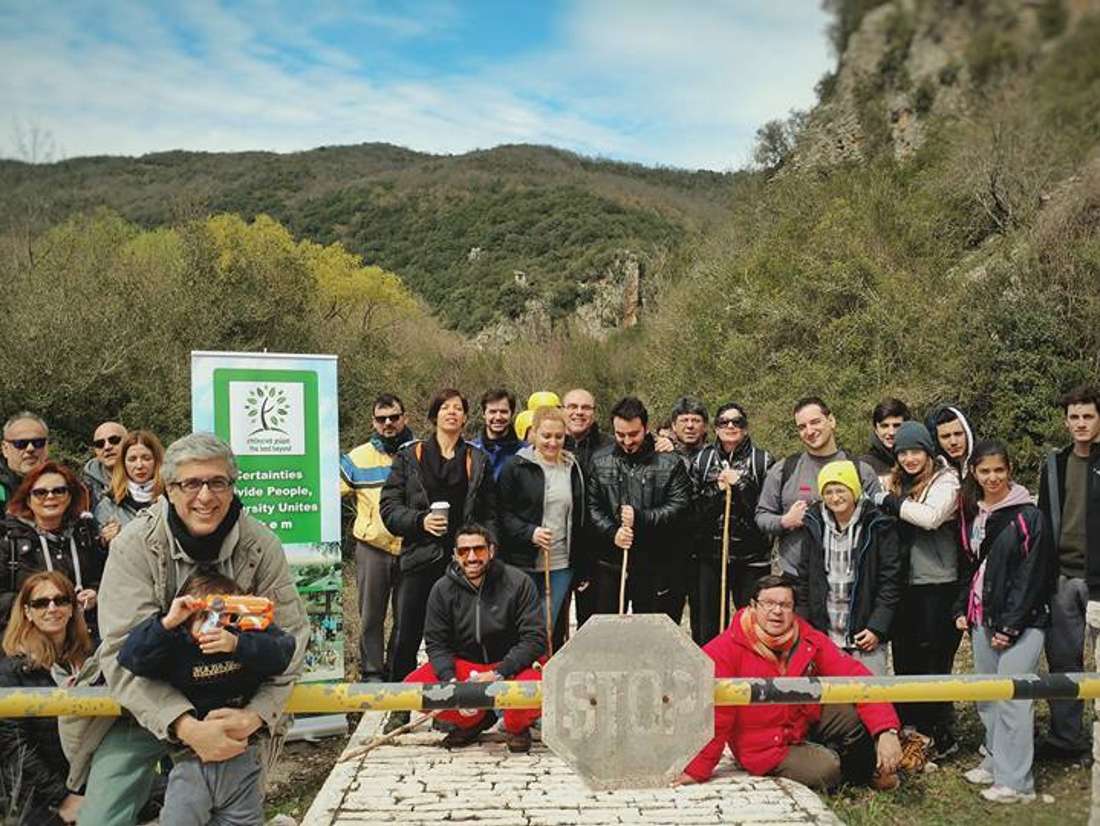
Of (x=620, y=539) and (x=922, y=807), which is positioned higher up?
(x=620, y=539)

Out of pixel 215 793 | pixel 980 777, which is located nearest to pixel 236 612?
pixel 215 793

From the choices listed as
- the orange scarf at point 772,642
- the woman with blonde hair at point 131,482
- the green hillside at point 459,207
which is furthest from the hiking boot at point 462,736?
the green hillside at point 459,207

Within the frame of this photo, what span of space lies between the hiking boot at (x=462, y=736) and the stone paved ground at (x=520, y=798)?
Result: 0.19 metres

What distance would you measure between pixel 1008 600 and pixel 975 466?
74cm

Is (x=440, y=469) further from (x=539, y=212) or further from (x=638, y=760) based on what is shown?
(x=539, y=212)

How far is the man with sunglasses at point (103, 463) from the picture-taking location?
229 inches

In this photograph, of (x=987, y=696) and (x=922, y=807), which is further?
(x=922, y=807)

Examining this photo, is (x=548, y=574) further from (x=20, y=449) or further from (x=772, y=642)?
(x=20, y=449)

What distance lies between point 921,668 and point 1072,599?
954 mm

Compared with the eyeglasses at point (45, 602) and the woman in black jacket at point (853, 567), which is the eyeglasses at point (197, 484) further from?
the woman in black jacket at point (853, 567)

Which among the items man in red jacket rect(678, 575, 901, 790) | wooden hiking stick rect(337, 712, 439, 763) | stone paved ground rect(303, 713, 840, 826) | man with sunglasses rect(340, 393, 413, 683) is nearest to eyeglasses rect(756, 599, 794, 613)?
man in red jacket rect(678, 575, 901, 790)

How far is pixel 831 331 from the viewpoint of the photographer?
1870 cm

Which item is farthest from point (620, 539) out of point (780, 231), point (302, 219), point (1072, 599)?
point (302, 219)

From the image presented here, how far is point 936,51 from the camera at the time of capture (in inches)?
62.1
